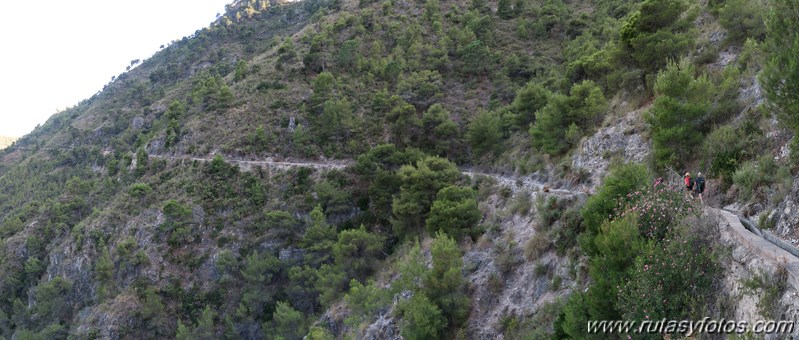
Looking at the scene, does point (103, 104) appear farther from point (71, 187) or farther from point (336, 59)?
point (336, 59)

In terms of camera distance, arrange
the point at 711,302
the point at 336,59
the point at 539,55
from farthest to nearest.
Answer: the point at 336,59
the point at 539,55
the point at 711,302

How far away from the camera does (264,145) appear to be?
53812 mm

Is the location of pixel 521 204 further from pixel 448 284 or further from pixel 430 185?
pixel 430 185

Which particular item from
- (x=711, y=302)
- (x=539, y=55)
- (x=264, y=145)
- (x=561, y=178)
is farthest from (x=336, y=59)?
(x=711, y=302)

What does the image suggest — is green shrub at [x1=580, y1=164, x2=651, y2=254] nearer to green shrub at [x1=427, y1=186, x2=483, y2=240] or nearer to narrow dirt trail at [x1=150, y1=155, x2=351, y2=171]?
green shrub at [x1=427, y1=186, x2=483, y2=240]

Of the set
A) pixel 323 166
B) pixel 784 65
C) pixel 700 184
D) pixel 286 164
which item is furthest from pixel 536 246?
pixel 286 164

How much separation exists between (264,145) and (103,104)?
68.4 meters


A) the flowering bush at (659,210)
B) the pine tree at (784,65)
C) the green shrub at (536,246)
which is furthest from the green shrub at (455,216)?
the pine tree at (784,65)

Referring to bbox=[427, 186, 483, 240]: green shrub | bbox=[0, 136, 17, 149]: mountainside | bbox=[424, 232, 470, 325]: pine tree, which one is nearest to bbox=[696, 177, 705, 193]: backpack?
bbox=[424, 232, 470, 325]: pine tree

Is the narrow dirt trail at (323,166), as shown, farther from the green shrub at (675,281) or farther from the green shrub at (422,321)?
the green shrub at (675,281)

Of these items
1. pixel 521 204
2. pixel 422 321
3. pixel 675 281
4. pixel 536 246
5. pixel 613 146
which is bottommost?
pixel 521 204

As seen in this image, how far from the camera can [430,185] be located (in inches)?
1335

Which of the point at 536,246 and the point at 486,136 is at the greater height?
the point at 536,246

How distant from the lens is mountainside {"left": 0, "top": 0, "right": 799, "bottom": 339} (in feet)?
39.8
